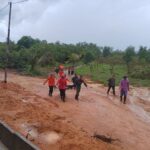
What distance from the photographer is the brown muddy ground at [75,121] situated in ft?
50.1

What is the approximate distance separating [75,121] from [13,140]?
19.8ft

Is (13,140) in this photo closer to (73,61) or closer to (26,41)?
(73,61)

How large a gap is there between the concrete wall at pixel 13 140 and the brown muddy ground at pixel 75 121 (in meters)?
0.90

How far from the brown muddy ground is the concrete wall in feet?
2.94

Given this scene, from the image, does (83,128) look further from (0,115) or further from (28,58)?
(28,58)

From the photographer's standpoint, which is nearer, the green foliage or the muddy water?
the muddy water

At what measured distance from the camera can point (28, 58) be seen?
6050cm

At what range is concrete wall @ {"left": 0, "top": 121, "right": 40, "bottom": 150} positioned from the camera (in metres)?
12.5

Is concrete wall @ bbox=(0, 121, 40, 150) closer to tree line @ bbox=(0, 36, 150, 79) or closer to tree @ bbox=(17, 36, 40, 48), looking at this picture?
tree line @ bbox=(0, 36, 150, 79)

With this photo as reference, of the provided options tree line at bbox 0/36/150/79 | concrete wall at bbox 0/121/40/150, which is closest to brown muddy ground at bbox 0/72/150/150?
concrete wall at bbox 0/121/40/150


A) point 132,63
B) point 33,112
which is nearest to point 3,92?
point 33,112

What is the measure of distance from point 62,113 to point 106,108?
16.3 feet

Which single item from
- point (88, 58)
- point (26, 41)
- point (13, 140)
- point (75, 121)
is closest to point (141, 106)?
point (75, 121)

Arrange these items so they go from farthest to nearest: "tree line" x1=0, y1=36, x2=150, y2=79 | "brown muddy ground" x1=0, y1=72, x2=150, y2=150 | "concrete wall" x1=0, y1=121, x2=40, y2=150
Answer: "tree line" x1=0, y1=36, x2=150, y2=79, "brown muddy ground" x1=0, y1=72, x2=150, y2=150, "concrete wall" x1=0, y1=121, x2=40, y2=150
